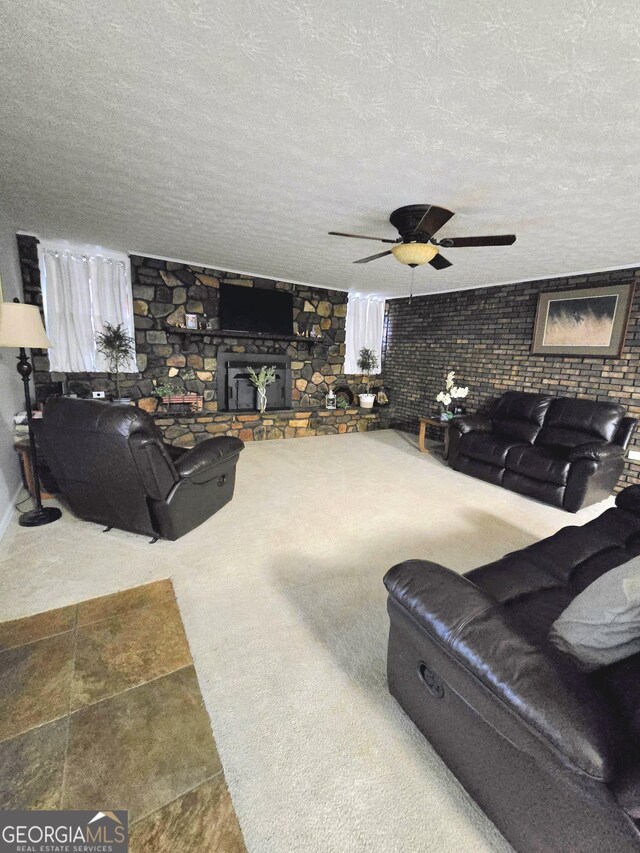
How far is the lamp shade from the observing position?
7.22 ft

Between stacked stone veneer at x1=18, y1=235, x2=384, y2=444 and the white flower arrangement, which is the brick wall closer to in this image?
the white flower arrangement

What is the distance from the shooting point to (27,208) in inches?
113

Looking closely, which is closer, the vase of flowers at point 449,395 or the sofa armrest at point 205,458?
the sofa armrest at point 205,458

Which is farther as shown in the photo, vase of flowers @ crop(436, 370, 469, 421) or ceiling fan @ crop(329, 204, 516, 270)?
vase of flowers @ crop(436, 370, 469, 421)

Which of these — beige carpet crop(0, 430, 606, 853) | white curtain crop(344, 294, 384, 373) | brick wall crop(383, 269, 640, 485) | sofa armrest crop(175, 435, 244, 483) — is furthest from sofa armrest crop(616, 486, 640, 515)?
white curtain crop(344, 294, 384, 373)

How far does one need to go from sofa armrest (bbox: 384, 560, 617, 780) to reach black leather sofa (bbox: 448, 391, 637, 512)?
2.77m

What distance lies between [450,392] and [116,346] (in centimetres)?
444

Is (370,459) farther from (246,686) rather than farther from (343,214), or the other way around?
(246,686)

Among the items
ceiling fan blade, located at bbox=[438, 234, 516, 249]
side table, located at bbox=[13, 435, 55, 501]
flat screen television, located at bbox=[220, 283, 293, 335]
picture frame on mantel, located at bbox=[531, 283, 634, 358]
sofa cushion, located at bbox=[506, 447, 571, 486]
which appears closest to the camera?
ceiling fan blade, located at bbox=[438, 234, 516, 249]

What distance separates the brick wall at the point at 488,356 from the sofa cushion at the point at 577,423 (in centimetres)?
32

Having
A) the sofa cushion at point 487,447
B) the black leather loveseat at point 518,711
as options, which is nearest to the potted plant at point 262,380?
the sofa cushion at point 487,447

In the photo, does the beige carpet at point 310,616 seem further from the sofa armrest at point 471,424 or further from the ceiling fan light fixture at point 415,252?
the ceiling fan light fixture at point 415,252

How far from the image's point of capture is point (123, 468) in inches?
85.9

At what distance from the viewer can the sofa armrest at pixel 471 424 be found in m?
4.25
